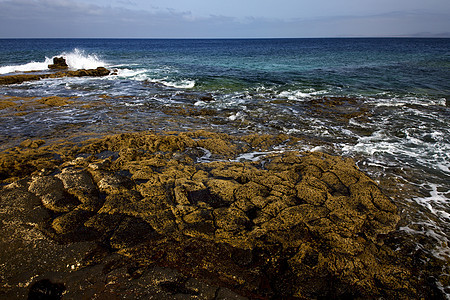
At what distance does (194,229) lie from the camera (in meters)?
4.51

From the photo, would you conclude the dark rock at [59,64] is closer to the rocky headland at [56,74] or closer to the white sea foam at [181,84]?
the rocky headland at [56,74]

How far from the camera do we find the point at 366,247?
4.29 meters

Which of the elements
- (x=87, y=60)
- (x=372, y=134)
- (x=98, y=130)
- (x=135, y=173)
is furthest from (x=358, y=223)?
(x=87, y=60)

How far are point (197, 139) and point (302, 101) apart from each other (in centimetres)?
896

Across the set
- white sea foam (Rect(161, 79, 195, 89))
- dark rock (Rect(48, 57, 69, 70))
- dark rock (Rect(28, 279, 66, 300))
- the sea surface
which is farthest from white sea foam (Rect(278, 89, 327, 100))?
dark rock (Rect(48, 57, 69, 70))

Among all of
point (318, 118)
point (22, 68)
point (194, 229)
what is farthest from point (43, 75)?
point (194, 229)

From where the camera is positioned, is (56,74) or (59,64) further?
(59,64)

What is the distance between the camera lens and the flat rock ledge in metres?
3.55

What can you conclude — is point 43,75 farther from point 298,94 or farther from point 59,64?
point 298,94

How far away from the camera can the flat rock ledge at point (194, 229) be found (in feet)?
11.7

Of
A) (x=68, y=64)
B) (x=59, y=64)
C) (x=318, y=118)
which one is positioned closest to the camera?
(x=318, y=118)

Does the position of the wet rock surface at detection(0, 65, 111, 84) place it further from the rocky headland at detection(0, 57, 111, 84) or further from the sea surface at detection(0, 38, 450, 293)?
the sea surface at detection(0, 38, 450, 293)

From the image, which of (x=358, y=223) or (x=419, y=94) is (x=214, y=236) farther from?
(x=419, y=94)

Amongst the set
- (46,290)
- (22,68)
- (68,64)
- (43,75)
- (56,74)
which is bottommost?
(46,290)
